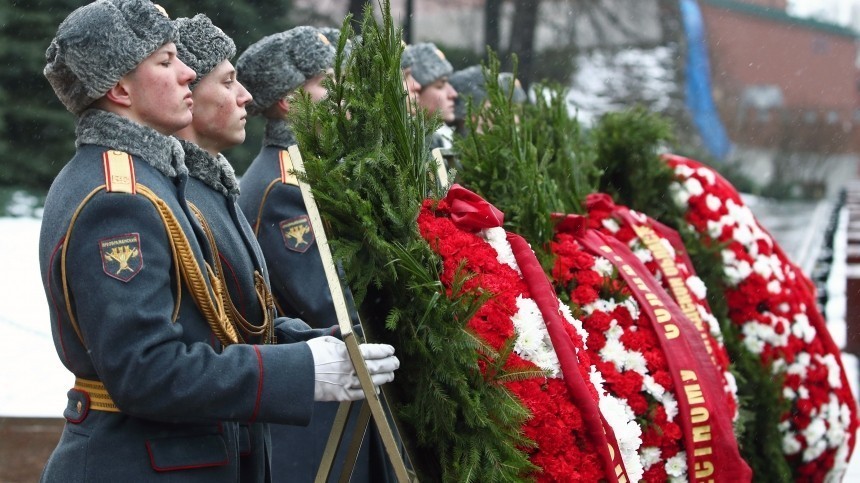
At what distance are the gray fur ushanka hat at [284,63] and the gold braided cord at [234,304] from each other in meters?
1.39

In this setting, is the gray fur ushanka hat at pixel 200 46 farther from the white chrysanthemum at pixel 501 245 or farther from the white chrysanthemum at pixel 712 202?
the white chrysanthemum at pixel 712 202

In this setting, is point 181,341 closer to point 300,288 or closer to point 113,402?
point 113,402

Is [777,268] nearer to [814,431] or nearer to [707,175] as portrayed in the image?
[707,175]

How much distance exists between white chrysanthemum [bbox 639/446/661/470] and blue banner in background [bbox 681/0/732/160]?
52.9 feet

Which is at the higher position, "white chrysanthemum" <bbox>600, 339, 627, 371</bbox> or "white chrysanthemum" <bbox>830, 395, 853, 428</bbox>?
"white chrysanthemum" <bbox>600, 339, 627, 371</bbox>

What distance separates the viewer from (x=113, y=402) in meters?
2.50

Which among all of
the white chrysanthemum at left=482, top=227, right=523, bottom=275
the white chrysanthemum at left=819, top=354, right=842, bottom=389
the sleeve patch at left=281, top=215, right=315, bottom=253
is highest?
the white chrysanthemum at left=482, top=227, right=523, bottom=275

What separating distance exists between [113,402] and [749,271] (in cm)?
335

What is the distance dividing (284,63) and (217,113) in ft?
2.99

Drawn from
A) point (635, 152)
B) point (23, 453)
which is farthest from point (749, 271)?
point (23, 453)

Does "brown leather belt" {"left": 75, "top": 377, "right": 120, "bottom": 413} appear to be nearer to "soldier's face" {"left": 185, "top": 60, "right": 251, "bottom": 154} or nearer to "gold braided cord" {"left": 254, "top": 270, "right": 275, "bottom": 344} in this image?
"gold braided cord" {"left": 254, "top": 270, "right": 275, "bottom": 344}

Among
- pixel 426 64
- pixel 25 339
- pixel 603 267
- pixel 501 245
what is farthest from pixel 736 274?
pixel 25 339

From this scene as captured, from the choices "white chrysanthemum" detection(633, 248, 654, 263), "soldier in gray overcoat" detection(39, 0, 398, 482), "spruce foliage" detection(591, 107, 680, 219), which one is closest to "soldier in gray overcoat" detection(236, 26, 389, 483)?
"soldier in gray overcoat" detection(39, 0, 398, 482)

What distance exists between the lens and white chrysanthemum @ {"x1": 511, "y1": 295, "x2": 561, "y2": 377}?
2943 millimetres
